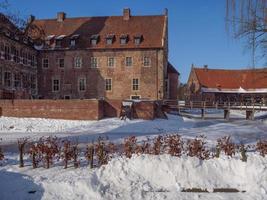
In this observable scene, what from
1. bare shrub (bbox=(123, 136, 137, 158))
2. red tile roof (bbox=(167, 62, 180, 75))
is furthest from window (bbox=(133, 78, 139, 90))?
bare shrub (bbox=(123, 136, 137, 158))

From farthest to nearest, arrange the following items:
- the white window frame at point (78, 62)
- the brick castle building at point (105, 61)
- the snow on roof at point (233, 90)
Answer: the snow on roof at point (233, 90) → the white window frame at point (78, 62) → the brick castle building at point (105, 61)

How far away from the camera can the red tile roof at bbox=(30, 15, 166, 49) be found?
47.2 metres

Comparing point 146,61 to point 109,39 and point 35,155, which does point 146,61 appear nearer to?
point 109,39

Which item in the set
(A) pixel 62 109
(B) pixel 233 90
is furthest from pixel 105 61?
(B) pixel 233 90

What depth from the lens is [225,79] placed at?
64.4m

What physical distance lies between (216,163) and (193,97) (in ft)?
175

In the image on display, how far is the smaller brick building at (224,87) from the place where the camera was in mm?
61281

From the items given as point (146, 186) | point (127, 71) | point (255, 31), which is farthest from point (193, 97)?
point (146, 186)

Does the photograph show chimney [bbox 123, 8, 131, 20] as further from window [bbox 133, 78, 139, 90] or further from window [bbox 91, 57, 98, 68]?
window [bbox 133, 78, 139, 90]

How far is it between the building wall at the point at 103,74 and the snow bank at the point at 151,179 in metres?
36.0

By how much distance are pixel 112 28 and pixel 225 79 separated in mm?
23921

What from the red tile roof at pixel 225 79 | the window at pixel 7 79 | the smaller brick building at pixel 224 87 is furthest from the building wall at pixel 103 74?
the red tile roof at pixel 225 79

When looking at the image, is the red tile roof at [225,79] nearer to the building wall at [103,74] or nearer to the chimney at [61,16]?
the building wall at [103,74]

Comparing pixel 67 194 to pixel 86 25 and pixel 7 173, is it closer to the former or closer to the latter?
pixel 7 173
